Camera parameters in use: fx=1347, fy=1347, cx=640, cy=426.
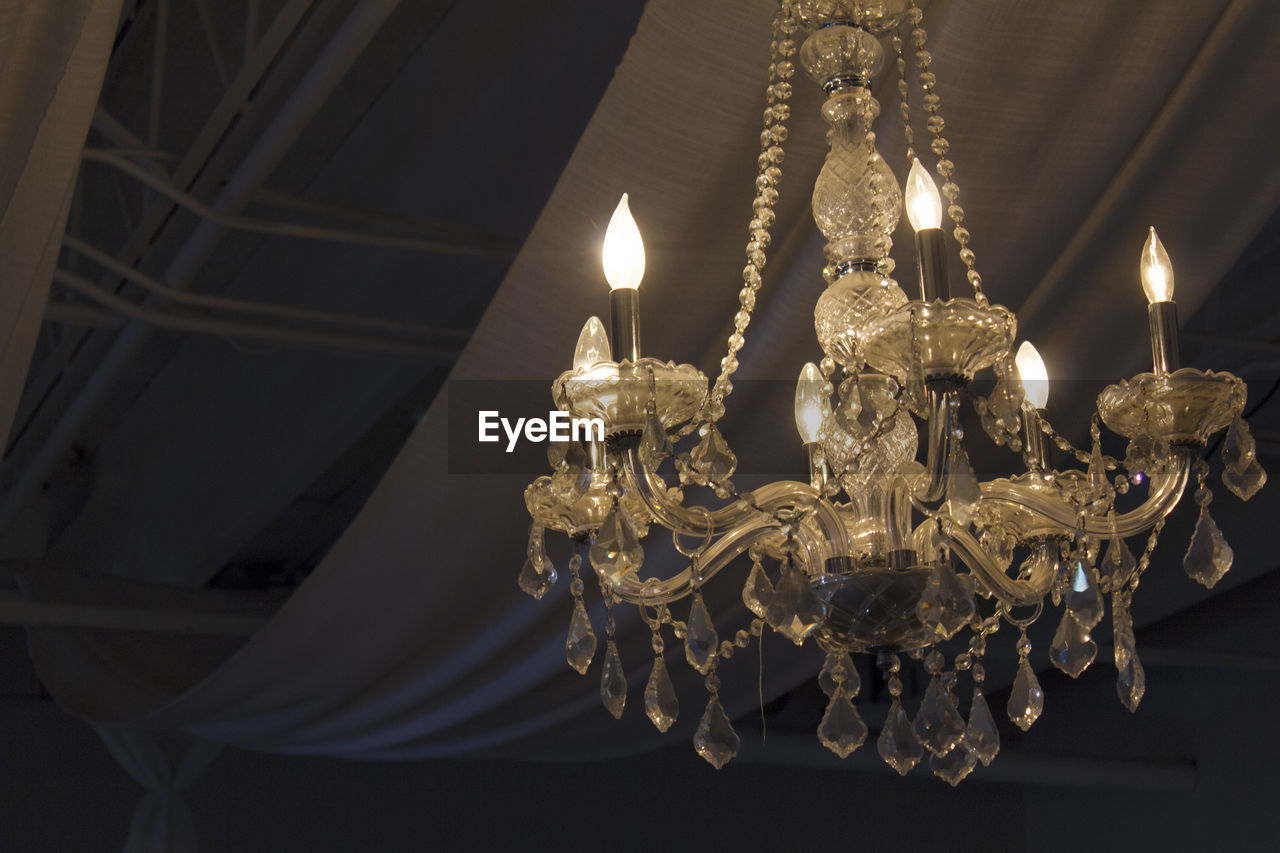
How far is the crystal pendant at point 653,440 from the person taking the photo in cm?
96

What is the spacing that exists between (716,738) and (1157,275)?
0.54m

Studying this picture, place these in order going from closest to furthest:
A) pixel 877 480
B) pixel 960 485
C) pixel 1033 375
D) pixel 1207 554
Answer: pixel 960 485
pixel 1207 554
pixel 877 480
pixel 1033 375

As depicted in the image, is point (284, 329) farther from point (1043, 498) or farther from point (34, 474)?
point (1043, 498)

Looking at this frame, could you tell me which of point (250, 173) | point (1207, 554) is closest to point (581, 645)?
point (1207, 554)

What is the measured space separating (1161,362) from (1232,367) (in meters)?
2.27

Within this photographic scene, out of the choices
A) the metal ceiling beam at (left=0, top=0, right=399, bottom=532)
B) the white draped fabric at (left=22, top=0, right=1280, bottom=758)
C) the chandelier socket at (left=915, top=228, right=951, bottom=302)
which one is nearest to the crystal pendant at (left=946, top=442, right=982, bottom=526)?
the chandelier socket at (left=915, top=228, right=951, bottom=302)

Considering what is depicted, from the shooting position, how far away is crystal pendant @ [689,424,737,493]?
100cm

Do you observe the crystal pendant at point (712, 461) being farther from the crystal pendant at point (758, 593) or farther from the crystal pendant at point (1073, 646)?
the crystal pendant at point (1073, 646)

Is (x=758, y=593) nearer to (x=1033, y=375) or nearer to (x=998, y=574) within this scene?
(x=998, y=574)

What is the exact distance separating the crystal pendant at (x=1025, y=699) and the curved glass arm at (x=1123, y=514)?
0.42 ft

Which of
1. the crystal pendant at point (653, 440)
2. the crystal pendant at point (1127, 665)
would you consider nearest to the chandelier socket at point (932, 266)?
the crystal pendant at point (653, 440)

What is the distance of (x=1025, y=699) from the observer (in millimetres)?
1127

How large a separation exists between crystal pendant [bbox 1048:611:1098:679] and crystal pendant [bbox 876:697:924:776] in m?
0.14

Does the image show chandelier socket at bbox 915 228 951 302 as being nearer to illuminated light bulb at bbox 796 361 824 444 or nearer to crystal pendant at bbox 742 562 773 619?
crystal pendant at bbox 742 562 773 619
